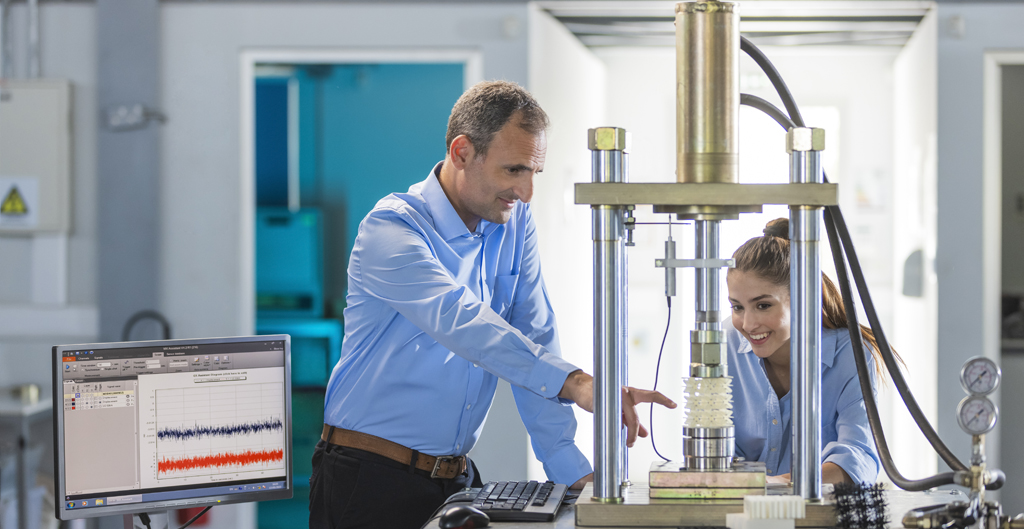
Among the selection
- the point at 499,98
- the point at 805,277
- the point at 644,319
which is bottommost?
the point at 644,319

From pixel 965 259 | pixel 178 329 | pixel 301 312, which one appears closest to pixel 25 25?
pixel 178 329

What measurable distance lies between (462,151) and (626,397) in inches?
28.4

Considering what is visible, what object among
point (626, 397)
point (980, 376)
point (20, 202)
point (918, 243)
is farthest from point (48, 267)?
point (918, 243)

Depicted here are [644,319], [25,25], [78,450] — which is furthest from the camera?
[644,319]

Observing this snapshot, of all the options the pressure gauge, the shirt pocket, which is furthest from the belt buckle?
the pressure gauge

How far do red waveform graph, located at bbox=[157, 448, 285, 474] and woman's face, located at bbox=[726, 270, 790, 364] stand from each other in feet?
2.78

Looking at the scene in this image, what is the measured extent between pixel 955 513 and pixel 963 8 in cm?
226

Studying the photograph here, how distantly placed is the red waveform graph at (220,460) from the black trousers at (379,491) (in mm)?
300


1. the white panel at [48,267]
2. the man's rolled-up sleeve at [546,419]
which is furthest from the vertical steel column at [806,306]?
the white panel at [48,267]

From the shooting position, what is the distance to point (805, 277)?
915mm

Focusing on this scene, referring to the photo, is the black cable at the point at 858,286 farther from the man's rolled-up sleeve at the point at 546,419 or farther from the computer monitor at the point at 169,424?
the computer monitor at the point at 169,424

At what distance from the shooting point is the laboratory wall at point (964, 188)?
258cm

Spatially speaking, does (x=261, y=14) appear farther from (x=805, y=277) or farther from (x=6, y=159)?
(x=805, y=277)

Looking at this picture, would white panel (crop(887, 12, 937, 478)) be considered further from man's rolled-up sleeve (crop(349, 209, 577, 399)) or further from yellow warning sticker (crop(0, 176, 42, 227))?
yellow warning sticker (crop(0, 176, 42, 227))
